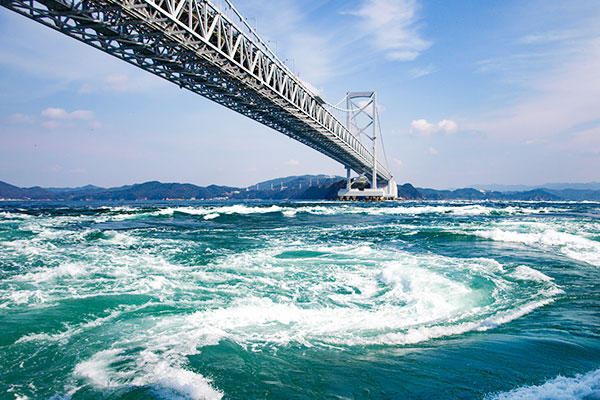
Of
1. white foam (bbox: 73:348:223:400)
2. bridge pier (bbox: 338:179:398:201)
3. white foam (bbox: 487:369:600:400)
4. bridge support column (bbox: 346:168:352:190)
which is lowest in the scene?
white foam (bbox: 73:348:223:400)

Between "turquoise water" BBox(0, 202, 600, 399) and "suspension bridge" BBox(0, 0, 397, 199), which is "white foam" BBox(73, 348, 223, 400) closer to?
"turquoise water" BBox(0, 202, 600, 399)

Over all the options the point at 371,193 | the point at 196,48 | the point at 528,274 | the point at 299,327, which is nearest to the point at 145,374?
the point at 299,327

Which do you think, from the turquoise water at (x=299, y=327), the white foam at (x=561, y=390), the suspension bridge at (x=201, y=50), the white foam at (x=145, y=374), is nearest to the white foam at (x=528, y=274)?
the turquoise water at (x=299, y=327)

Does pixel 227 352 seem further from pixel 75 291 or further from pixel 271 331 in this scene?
pixel 75 291

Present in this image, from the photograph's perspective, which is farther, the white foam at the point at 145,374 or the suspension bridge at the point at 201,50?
the suspension bridge at the point at 201,50

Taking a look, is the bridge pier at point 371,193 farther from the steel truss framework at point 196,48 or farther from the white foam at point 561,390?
the white foam at point 561,390

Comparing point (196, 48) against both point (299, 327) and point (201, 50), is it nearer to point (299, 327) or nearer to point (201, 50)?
point (201, 50)

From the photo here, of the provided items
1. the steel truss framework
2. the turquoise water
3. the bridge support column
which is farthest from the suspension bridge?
the bridge support column

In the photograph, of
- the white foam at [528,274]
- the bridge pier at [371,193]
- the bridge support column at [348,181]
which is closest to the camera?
the white foam at [528,274]
